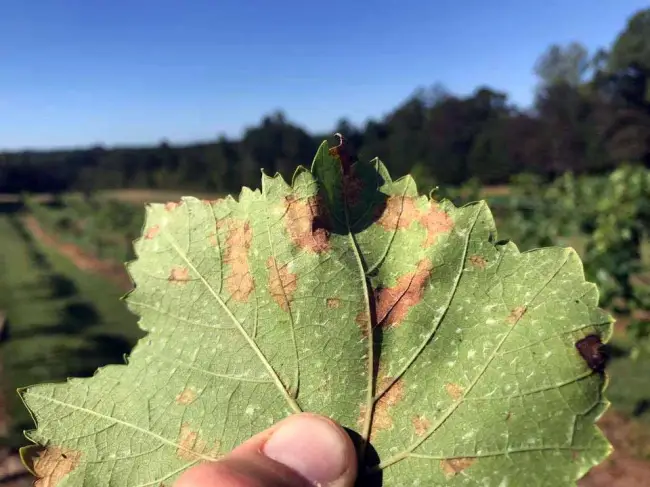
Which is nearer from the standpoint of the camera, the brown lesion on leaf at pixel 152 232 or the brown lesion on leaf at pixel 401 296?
the brown lesion on leaf at pixel 401 296

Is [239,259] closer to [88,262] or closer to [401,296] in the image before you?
[401,296]

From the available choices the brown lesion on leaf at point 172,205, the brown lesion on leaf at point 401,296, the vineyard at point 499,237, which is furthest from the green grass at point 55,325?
the brown lesion on leaf at point 401,296

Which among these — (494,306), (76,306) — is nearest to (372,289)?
(494,306)

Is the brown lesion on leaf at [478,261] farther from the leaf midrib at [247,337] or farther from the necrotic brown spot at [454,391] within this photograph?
the leaf midrib at [247,337]

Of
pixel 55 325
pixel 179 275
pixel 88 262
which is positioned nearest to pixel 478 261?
pixel 179 275

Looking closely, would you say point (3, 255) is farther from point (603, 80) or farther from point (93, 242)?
point (603, 80)

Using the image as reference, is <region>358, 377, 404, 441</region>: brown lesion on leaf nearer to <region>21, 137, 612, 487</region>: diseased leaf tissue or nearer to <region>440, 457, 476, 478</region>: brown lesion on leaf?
<region>21, 137, 612, 487</region>: diseased leaf tissue
